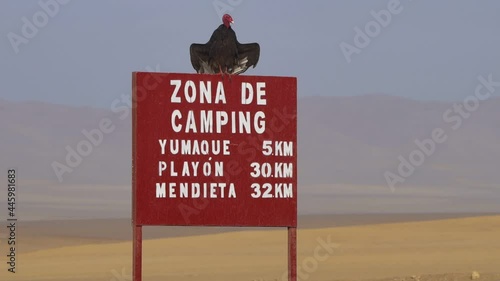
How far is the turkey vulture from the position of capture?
48.2 ft

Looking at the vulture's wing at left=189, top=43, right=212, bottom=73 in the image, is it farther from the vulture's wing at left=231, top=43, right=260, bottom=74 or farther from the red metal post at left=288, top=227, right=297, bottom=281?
the red metal post at left=288, top=227, right=297, bottom=281

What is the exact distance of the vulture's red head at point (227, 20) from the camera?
14.7 meters

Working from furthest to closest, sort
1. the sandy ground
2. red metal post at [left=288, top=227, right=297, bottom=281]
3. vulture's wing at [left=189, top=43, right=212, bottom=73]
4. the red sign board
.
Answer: the sandy ground < vulture's wing at [left=189, top=43, right=212, bottom=73] < red metal post at [left=288, top=227, right=297, bottom=281] < the red sign board

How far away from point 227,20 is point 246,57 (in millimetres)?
523

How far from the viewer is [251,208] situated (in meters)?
14.5

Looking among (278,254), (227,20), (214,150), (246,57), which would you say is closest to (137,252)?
(214,150)

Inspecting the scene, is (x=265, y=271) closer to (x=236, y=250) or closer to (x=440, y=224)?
(x=236, y=250)

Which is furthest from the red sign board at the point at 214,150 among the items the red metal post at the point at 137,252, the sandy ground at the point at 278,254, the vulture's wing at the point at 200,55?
the sandy ground at the point at 278,254

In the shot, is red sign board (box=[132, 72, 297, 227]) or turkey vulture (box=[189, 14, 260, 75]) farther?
turkey vulture (box=[189, 14, 260, 75])

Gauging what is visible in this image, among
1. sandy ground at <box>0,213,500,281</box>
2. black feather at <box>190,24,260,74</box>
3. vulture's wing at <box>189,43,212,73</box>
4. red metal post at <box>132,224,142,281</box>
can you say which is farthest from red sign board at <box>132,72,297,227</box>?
sandy ground at <box>0,213,500,281</box>

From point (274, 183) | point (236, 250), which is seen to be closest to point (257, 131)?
point (274, 183)

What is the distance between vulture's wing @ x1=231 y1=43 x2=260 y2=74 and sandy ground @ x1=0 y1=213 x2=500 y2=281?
7.16 metres

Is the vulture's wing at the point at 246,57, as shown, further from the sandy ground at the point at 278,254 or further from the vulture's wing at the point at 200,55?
the sandy ground at the point at 278,254

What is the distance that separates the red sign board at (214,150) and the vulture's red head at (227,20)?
30.2 inches
